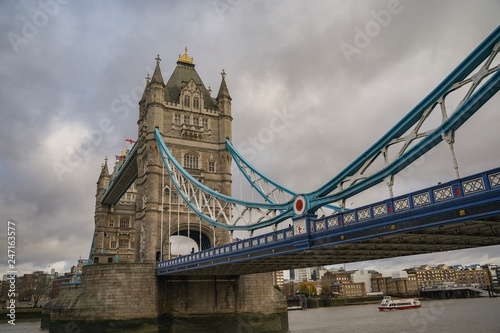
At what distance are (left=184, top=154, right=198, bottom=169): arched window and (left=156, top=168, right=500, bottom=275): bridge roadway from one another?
16501mm

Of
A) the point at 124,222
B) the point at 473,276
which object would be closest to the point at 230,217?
the point at 124,222

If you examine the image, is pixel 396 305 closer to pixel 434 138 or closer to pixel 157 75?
pixel 157 75

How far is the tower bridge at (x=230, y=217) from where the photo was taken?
45.8 ft

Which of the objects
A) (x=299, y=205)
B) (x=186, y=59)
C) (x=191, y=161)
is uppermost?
(x=186, y=59)

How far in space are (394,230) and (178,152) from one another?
96.6 feet

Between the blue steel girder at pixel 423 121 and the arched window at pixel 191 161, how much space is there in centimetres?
2369

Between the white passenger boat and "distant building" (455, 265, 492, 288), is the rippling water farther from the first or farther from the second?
"distant building" (455, 265, 492, 288)

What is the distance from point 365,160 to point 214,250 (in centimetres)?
1259

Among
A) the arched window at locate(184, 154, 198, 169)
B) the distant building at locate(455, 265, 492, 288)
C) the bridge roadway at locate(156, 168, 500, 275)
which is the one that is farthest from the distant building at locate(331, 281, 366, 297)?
the bridge roadway at locate(156, 168, 500, 275)

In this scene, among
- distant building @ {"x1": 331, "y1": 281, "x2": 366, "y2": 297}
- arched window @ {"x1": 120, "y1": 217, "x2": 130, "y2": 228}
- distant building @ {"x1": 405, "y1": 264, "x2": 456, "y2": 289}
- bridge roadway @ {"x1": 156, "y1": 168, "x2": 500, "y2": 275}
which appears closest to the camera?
bridge roadway @ {"x1": 156, "y1": 168, "x2": 500, "y2": 275}

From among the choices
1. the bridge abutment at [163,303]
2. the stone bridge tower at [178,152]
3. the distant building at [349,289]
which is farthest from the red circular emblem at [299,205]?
the distant building at [349,289]

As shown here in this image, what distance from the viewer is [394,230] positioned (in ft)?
49.3

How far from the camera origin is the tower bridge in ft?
45.8

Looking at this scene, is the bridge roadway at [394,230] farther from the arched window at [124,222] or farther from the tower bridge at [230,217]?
the arched window at [124,222]
